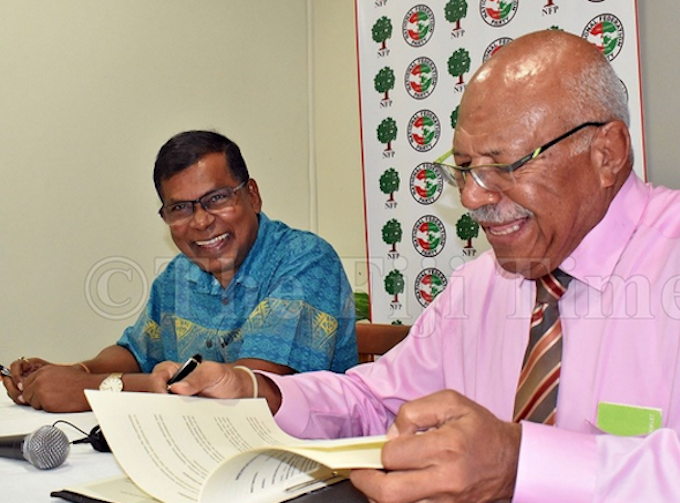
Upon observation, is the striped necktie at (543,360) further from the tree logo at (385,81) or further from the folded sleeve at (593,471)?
the tree logo at (385,81)

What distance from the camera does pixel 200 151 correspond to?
6.62 feet

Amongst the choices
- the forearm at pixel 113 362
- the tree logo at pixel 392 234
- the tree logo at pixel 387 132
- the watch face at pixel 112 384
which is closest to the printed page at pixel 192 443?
the watch face at pixel 112 384

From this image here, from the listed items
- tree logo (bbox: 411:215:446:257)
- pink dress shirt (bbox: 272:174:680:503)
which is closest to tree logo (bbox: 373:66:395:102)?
tree logo (bbox: 411:215:446:257)

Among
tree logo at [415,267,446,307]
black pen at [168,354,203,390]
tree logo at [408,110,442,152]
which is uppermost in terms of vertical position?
tree logo at [408,110,442,152]

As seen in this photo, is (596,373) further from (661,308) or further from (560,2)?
(560,2)

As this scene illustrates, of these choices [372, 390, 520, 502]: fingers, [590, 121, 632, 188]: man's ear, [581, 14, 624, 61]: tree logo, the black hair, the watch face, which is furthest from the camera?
[581, 14, 624, 61]: tree logo

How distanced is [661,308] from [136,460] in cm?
78

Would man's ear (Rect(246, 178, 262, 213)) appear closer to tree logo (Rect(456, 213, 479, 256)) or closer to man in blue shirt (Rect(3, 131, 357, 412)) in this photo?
man in blue shirt (Rect(3, 131, 357, 412))

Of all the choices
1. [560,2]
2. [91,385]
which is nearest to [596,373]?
[91,385]

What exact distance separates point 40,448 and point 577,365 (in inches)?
33.2

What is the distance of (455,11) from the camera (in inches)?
103

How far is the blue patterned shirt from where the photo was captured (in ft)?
5.89

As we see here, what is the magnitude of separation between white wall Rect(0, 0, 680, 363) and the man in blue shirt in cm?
71

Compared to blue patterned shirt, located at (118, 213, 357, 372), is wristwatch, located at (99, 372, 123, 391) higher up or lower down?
lower down
